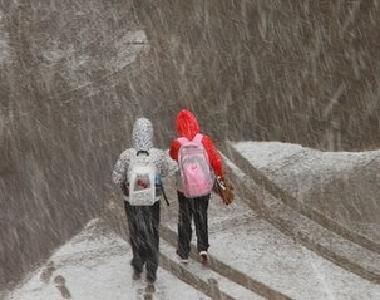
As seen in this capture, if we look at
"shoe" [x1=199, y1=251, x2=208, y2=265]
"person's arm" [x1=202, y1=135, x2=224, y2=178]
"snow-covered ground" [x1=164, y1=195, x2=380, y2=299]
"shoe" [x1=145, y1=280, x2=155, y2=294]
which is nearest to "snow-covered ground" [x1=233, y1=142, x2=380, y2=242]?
"snow-covered ground" [x1=164, y1=195, x2=380, y2=299]

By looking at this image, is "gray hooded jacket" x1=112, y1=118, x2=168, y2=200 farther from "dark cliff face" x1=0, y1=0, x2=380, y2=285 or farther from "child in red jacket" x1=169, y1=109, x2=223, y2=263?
"dark cliff face" x1=0, y1=0, x2=380, y2=285

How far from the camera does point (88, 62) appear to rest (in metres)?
15.0

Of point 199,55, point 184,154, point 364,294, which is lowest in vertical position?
point 364,294

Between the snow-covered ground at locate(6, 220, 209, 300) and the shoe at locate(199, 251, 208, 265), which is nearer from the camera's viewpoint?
the snow-covered ground at locate(6, 220, 209, 300)

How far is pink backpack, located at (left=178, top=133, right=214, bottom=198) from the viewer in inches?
291

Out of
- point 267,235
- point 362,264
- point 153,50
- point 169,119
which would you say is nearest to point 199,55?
point 153,50

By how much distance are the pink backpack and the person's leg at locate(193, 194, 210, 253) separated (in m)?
0.22

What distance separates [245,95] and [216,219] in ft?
13.9

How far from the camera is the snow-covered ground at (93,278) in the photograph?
7.70m

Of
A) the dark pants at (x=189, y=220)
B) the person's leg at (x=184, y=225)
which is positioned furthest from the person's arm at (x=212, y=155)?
the person's leg at (x=184, y=225)

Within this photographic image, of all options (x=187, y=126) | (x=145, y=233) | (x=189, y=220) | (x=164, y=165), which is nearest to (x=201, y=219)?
(x=189, y=220)

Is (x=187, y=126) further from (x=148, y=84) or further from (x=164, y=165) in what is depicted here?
(x=148, y=84)

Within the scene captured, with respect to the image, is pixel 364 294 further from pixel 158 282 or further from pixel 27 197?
pixel 27 197

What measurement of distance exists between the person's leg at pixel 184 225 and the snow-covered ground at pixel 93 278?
0.32 metres
